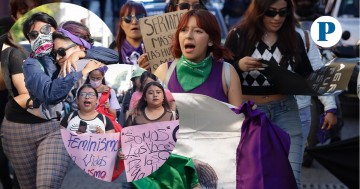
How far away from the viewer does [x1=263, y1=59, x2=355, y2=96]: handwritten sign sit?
554cm

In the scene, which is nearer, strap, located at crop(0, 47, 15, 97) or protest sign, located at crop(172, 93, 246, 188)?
protest sign, located at crop(172, 93, 246, 188)

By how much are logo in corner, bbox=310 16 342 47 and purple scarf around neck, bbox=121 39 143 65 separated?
117cm

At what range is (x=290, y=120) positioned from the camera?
5.89m

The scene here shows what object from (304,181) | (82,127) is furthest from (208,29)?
(304,181)

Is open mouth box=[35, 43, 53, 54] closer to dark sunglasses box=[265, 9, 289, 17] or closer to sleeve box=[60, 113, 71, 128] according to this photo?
sleeve box=[60, 113, 71, 128]

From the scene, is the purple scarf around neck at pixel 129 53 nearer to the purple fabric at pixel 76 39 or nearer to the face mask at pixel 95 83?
the purple fabric at pixel 76 39

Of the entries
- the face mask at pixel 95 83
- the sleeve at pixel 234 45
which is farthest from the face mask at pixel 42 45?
the sleeve at pixel 234 45

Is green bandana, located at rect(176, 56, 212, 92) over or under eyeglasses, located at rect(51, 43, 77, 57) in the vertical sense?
under

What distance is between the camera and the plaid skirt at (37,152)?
5324 millimetres

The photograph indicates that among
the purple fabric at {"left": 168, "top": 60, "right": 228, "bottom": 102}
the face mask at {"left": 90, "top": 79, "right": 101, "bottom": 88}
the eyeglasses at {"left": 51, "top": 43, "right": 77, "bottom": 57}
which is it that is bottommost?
the purple fabric at {"left": 168, "top": 60, "right": 228, "bottom": 102}

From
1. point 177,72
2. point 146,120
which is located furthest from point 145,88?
point 177,72

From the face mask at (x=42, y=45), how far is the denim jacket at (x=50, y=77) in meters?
0.03

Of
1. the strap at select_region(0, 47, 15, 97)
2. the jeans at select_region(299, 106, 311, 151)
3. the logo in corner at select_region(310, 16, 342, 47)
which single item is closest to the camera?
the strap at select_region(0, 47, 15, 97)

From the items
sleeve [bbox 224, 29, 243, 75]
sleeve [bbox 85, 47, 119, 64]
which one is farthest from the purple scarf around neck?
sleeve [bbox 85, 47, 119, 64]
